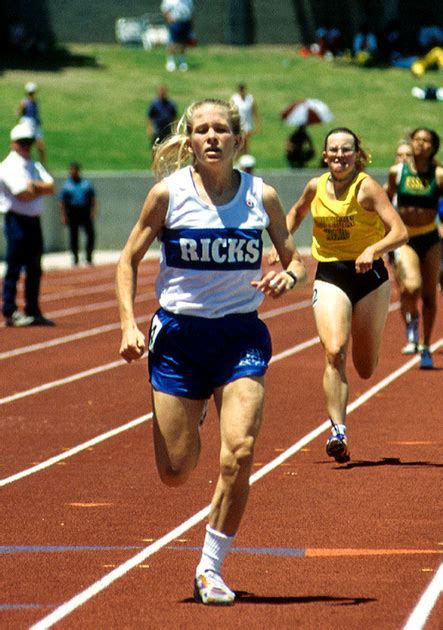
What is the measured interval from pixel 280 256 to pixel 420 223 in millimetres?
8000

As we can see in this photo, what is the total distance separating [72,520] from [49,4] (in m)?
43.8

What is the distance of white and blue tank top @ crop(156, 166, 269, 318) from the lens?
6.75 m

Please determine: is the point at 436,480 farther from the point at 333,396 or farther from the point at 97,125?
the point at 97,125

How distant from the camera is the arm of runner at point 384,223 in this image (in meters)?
9.90

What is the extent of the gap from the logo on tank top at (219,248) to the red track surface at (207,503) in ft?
4.14

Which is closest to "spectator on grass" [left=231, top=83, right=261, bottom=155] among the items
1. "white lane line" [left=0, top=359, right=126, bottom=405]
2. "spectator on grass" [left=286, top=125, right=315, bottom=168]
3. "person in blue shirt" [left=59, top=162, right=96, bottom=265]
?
"spectator on grass" [left=286, top=125, right=315, bottom=168]

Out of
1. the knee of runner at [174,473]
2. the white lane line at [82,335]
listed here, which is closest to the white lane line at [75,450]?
the knee of runner at [174,473]

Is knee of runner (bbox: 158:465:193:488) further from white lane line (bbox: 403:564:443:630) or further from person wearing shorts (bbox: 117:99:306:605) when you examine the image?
white lane line (bbox: 403:564:443:630)

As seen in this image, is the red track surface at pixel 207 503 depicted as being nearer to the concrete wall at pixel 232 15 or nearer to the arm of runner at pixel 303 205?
the arm of runner at pixel 303 205

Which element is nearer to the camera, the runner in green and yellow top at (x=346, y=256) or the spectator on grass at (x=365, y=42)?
the runner in green and yellow top at (x=346, y=256)

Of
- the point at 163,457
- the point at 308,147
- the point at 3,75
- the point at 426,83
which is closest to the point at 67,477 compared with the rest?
the point at 163,457

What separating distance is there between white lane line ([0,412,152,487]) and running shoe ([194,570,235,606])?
317 centimetres

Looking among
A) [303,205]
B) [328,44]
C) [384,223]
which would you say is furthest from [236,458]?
[328,44]

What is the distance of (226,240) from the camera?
6.74 metres
